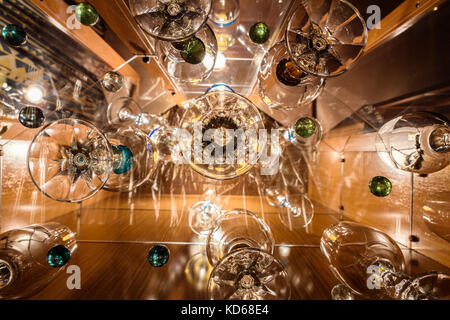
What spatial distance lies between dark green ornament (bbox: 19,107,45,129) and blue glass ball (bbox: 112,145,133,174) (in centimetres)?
33

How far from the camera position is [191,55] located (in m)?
0.61

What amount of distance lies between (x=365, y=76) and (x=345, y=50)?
26.1 inches

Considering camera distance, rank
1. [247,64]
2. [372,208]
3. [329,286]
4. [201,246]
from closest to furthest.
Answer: [329,286] < [201,246] < [372,208] < [247,64]

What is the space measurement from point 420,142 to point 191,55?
829 mm

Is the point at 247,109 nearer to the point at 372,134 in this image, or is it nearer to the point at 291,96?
the point at 291,96

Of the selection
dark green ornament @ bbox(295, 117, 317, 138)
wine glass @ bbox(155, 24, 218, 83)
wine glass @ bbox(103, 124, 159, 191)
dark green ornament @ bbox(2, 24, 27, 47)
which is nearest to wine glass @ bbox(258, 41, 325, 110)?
dark green ornament @ bbox(295, 117, 317, 138)

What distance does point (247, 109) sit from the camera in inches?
22.2

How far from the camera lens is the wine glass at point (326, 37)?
0.55 meters

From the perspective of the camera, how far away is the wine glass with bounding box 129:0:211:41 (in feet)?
1.68

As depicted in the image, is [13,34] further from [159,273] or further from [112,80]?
[159,273]

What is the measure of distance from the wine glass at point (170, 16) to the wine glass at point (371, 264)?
2.81 feet

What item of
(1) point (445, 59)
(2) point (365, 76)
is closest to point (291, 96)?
(1) point (445, 59)

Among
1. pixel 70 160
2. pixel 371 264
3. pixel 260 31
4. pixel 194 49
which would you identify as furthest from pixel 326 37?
pixel 70 160

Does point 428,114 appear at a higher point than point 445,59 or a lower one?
lower
